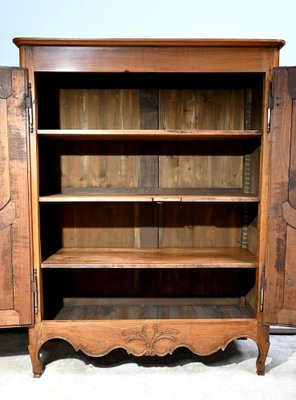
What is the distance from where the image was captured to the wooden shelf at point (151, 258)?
5.93ft

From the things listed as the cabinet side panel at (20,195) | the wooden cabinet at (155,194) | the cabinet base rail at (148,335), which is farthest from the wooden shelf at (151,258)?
the cabinet base rail at (148,335)

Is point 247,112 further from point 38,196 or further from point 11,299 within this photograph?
point 11,299

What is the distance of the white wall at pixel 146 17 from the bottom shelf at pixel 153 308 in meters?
1.70

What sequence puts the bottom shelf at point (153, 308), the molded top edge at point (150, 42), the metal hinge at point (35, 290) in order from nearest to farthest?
1. the molded top edge at point (150, 42)
2. the metal hinge at point (35, 290)
3. the bottom shelf at point (153, 308)

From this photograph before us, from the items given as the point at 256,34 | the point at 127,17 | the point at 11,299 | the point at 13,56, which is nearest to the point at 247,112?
the point at 256,34

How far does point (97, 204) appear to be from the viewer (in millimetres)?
2156

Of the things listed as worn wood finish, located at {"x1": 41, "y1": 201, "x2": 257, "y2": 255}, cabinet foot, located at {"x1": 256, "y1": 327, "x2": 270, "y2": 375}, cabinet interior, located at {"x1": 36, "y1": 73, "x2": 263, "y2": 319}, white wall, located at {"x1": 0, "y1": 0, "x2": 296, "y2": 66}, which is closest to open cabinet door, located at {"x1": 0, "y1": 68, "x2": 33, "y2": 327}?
cabinet interior, located at {"x1": 36, "y1": 73, "x2": 263, "y2": 319}

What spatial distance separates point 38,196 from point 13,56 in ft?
3.51

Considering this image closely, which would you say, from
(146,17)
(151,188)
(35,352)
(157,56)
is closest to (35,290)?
(35,352)

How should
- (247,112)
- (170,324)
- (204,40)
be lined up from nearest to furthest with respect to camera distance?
(204,40)
(170,324)
(247,112)

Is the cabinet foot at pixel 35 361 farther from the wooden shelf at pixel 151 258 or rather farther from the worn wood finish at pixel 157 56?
the worn wood finish at pixel 157 56

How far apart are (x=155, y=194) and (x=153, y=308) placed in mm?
715

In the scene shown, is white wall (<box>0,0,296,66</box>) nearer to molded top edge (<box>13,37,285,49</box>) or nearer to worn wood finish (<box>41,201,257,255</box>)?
molded top edge (<box>13,37,285,49</box>)

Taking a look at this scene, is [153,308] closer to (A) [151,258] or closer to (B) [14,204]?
(A) [151,258]
